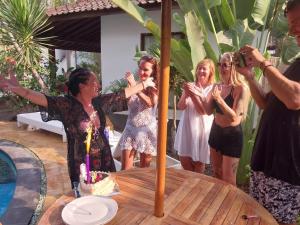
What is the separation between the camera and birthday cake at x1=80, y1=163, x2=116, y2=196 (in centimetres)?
182

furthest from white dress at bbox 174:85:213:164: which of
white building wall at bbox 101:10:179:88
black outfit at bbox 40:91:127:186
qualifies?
white building wall at bbox 101:10:179:88

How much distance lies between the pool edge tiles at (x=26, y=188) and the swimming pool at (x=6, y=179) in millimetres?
173

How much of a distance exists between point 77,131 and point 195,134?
1733 mm

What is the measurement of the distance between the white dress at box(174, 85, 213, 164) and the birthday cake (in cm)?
196

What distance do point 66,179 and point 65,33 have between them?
8331mm

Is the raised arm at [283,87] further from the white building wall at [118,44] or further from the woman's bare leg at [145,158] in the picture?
the white building wall at [118,44]

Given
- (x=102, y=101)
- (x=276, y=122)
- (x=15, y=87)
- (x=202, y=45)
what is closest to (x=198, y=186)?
(x=276, y=122)

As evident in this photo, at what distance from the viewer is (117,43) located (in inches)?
336

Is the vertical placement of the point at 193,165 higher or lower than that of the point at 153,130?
lower

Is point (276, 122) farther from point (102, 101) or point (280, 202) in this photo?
point (102, 101)

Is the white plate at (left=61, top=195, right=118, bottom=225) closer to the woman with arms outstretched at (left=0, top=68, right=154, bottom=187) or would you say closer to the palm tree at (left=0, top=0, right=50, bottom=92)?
the woman with arms outstretched at (left=0, top=68, right=154, bottom=187)

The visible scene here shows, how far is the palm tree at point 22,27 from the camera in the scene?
737 cm

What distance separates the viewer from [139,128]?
12.0ft

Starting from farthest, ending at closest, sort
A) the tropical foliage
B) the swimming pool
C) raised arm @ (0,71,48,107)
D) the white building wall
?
1. the white building wall
2. the swimming pool
3. the tropical foliage
4. raised arm @ (0,71,48,107)
